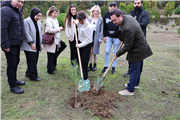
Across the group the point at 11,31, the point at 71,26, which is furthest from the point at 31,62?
the point at 71,26

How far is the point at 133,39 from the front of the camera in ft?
8.27

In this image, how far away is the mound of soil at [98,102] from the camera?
2.32 m

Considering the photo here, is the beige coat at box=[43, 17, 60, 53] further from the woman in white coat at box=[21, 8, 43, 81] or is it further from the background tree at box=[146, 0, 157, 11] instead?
the background tree at box=[146, 0, 157, 11]

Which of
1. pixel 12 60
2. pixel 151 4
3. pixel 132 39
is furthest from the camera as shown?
pixel 151 4

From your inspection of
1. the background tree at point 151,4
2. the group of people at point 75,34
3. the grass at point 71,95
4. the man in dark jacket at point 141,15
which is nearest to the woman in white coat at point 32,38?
the group of people at point 75,34

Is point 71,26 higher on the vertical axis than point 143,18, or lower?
lower

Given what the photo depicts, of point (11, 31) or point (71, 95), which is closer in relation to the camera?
point (11, 31)

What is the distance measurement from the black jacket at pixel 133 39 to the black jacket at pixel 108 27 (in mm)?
1087

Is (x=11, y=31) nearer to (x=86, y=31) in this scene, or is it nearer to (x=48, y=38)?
(x=48, y=38)

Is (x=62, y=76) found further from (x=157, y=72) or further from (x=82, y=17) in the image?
(x=157, y=72)

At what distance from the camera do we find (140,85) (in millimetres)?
3426

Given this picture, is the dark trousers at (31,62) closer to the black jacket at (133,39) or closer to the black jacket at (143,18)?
the black jacket at (133,39)

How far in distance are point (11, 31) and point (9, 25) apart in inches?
4.4

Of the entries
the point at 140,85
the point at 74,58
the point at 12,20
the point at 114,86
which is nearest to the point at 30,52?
the point at 12,20
